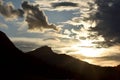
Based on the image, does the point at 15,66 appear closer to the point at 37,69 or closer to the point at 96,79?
the point at 37,69

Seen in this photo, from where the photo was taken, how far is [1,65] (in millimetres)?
139125

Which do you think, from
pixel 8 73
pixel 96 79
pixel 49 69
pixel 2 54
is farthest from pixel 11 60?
pixel 96 79

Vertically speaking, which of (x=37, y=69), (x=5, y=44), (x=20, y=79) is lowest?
(x=20, y=79)

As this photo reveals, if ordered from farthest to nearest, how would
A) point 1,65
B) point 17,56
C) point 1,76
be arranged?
point 17,56, point 1,65, point 1,76

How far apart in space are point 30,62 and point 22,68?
62.4ft

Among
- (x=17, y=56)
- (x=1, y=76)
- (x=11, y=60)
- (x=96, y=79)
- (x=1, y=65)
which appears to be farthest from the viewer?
(x=96, y=79)

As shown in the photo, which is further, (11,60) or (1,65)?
(11,60)

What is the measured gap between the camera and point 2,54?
494 ft

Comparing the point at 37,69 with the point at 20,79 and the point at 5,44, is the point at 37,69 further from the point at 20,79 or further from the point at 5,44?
the point at 20,79

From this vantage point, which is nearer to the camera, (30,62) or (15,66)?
(15,66)

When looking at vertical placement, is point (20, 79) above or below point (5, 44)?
below

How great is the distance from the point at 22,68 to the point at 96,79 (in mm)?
64611

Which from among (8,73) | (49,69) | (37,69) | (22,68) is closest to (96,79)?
(49,69)

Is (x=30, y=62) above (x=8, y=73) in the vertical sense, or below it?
above
